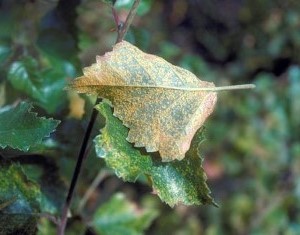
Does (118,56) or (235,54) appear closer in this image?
(118,56)

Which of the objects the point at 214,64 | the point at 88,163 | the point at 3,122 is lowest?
the point at 214,64

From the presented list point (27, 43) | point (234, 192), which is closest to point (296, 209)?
point (234, 192)

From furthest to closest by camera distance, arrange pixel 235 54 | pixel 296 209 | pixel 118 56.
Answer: pixel 235 54, pixel 296 209, pixel 118 56

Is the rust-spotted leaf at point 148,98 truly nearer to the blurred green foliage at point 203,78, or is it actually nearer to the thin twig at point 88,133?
the thin twig at point 88,133

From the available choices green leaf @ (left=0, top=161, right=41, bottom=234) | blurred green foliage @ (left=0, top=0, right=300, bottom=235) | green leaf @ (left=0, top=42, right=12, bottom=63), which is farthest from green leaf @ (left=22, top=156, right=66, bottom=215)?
green leaf @ (left=0, top=42, right=12, bottom=63)

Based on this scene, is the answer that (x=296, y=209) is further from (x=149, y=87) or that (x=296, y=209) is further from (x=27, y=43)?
(x=149, y=87)

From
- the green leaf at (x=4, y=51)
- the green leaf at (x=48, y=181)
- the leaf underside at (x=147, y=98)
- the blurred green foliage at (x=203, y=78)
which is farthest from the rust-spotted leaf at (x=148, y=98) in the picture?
the green leaf at (x=4, y=51)

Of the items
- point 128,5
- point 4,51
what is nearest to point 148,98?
point 128,5
